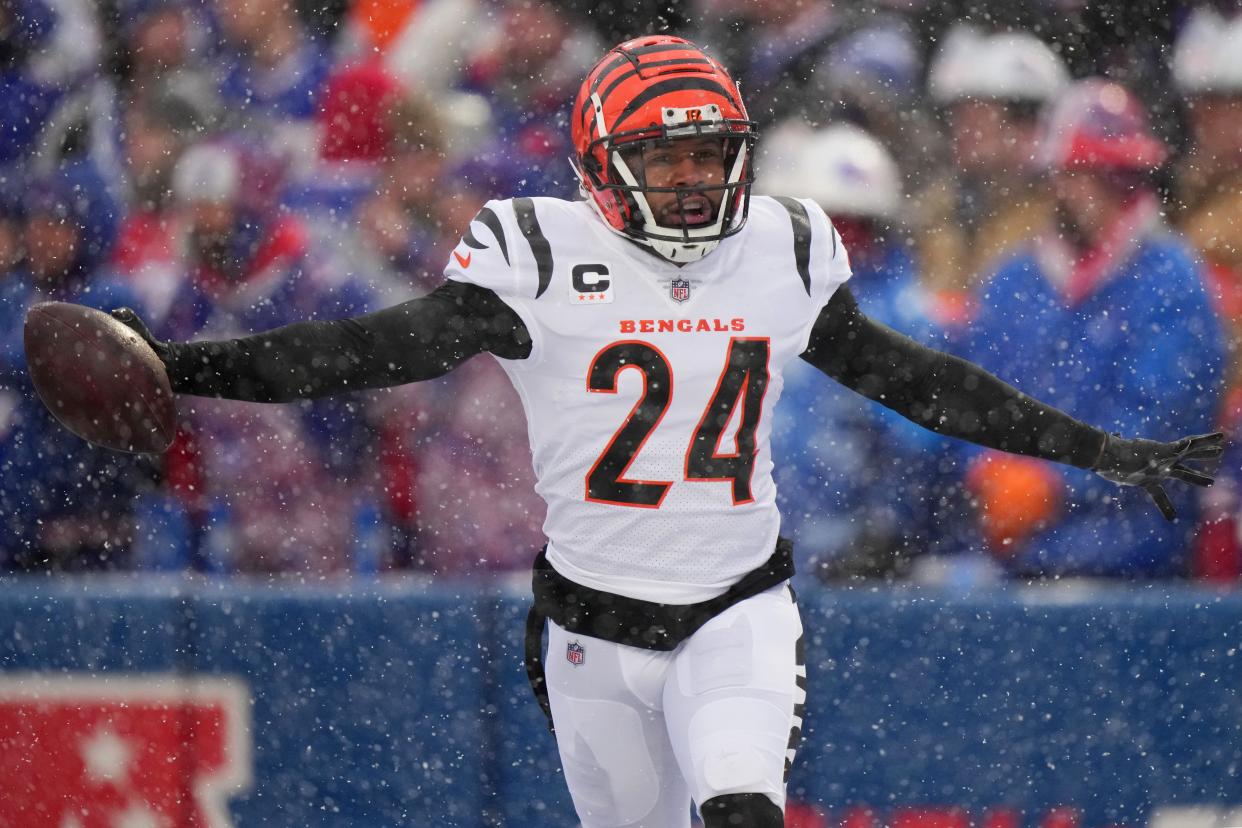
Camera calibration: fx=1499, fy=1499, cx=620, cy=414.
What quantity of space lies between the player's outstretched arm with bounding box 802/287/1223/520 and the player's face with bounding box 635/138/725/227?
0.98 feet

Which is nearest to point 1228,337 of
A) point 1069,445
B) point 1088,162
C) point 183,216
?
point 1088,162

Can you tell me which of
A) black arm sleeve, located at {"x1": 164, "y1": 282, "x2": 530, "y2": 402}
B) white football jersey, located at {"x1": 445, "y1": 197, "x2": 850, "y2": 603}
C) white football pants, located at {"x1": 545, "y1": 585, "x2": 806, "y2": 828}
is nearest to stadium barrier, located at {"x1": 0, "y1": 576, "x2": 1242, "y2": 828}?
white football pants, located at {"x1": 545, "y1": 585, "x2": 806, "y2": 828}

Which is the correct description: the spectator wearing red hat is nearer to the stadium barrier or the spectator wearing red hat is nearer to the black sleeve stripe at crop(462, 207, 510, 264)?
the stadium barrier

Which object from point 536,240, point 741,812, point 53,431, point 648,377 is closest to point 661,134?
point 536,240

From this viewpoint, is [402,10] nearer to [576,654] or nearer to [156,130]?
[156,130]

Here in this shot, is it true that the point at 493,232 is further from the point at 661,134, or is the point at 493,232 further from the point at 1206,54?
the point at 1206,54

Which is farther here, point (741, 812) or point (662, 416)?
point (662, 416)

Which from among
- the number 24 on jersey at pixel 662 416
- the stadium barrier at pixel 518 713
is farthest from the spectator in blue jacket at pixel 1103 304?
the number 24 on jersey at pixel 662 416

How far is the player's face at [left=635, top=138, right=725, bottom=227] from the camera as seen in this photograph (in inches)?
89.4

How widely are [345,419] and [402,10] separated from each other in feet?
3.65

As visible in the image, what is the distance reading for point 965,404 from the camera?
2.53 meters

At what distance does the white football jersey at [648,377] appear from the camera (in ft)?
7.52

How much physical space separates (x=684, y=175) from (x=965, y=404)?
0.64 metres

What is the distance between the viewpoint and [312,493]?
399 centimetres
